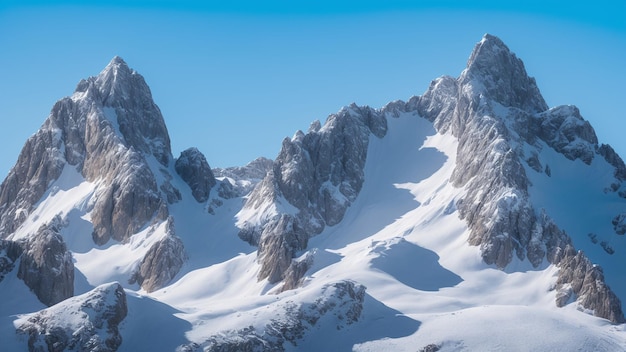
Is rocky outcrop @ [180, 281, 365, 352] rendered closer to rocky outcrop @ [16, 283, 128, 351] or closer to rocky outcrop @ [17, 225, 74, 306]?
rocky outcrop @ [16, 283, 128, 351]

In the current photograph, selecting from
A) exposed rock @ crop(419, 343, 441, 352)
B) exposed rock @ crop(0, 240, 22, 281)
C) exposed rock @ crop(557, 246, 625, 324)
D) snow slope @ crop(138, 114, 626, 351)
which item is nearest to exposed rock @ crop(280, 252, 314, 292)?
snow slope @ crop(138, 114, 626, 351)

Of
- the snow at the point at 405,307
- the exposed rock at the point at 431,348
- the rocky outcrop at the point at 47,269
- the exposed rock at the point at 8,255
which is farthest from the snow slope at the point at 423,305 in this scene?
the exposed rock at the point at 8,255

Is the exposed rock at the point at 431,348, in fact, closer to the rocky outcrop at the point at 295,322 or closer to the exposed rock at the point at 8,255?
the rocky outcrop at the point at 295,322

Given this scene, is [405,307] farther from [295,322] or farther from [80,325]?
[80,325]

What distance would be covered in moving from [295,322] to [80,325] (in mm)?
31954

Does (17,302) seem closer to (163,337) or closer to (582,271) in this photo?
(163,337)

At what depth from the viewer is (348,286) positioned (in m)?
149

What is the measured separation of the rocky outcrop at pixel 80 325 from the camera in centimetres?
12531

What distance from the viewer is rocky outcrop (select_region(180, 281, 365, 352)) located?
130500mm

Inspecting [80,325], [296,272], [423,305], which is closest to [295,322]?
[80,325]

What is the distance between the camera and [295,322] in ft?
455

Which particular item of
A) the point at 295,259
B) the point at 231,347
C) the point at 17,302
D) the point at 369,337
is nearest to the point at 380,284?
the point at 295,259

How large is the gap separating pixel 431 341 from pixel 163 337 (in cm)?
3950

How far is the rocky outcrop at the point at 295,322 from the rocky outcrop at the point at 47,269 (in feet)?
155
